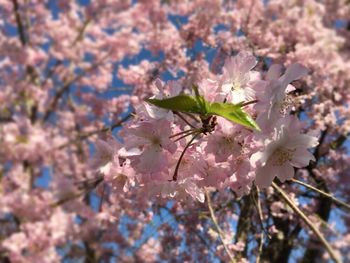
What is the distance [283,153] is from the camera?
1.21 m

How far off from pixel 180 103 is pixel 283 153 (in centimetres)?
35

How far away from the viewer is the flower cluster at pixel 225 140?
1182 mm

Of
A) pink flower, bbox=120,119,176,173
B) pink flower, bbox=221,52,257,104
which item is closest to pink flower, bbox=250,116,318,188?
pink flower, bbox=221,52,257,104

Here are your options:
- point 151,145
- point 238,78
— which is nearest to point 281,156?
point 238,78

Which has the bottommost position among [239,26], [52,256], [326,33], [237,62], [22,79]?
[52,256]

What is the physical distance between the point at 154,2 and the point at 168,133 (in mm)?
8061

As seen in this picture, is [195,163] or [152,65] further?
[152,65]

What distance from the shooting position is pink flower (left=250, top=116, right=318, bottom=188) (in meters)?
1.16

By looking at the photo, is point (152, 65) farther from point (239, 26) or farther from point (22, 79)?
point (22, 79)

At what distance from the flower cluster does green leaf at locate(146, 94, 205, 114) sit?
7 cm

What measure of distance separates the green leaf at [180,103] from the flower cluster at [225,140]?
0.07 meters

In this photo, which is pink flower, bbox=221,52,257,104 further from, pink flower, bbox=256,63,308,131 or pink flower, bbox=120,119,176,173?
pink flower, bbox=120,119,176,173

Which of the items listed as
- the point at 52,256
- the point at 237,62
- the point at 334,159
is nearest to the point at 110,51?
the point at 52,256

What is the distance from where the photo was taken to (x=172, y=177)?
131cm
